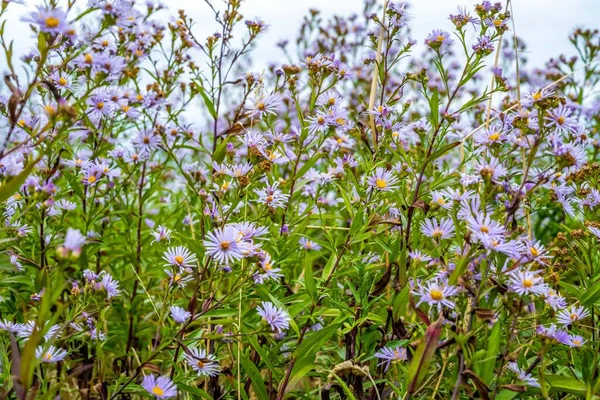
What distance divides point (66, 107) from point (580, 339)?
4.61 ft

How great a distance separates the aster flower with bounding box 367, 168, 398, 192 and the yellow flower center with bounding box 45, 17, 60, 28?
93 cm

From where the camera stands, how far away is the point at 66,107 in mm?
1288

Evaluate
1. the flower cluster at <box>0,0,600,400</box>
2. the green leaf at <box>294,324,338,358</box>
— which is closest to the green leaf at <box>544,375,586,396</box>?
the flower cluster at <box>0,0,600,400</box>

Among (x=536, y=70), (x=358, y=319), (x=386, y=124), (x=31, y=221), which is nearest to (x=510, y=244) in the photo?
(x=358, y=319)

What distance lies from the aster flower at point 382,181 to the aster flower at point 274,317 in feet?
1.56

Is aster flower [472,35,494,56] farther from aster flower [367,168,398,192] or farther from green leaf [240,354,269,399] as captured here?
green leaf [240,354,269,399]

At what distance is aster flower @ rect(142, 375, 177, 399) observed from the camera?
1.51 metres

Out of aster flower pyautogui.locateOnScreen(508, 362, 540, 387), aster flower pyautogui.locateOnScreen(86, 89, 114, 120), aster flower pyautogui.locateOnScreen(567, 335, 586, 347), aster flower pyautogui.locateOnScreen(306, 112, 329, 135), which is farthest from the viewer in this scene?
aster flower pyautogui.locateOnScreen(86, 89, 114, 120)

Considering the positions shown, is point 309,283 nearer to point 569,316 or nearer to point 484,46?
point 569,316

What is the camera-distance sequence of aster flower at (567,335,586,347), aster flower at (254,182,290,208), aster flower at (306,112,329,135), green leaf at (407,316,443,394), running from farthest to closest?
aster flower at (306,112,329,135), aster flower at (254,182,290,208), aster flower at (567,335,586,347), green leaf at (407,316,443,394)

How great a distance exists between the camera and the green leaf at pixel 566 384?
1.56m

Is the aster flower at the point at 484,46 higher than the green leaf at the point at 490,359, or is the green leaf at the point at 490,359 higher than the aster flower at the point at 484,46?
the aster flower at the point at 484,46

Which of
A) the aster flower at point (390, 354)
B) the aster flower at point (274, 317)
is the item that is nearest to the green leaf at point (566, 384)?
the aster flower at point (390, 354)

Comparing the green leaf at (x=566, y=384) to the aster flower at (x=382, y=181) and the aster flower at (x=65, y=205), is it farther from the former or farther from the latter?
the aster flower at (x=65, y=205)
